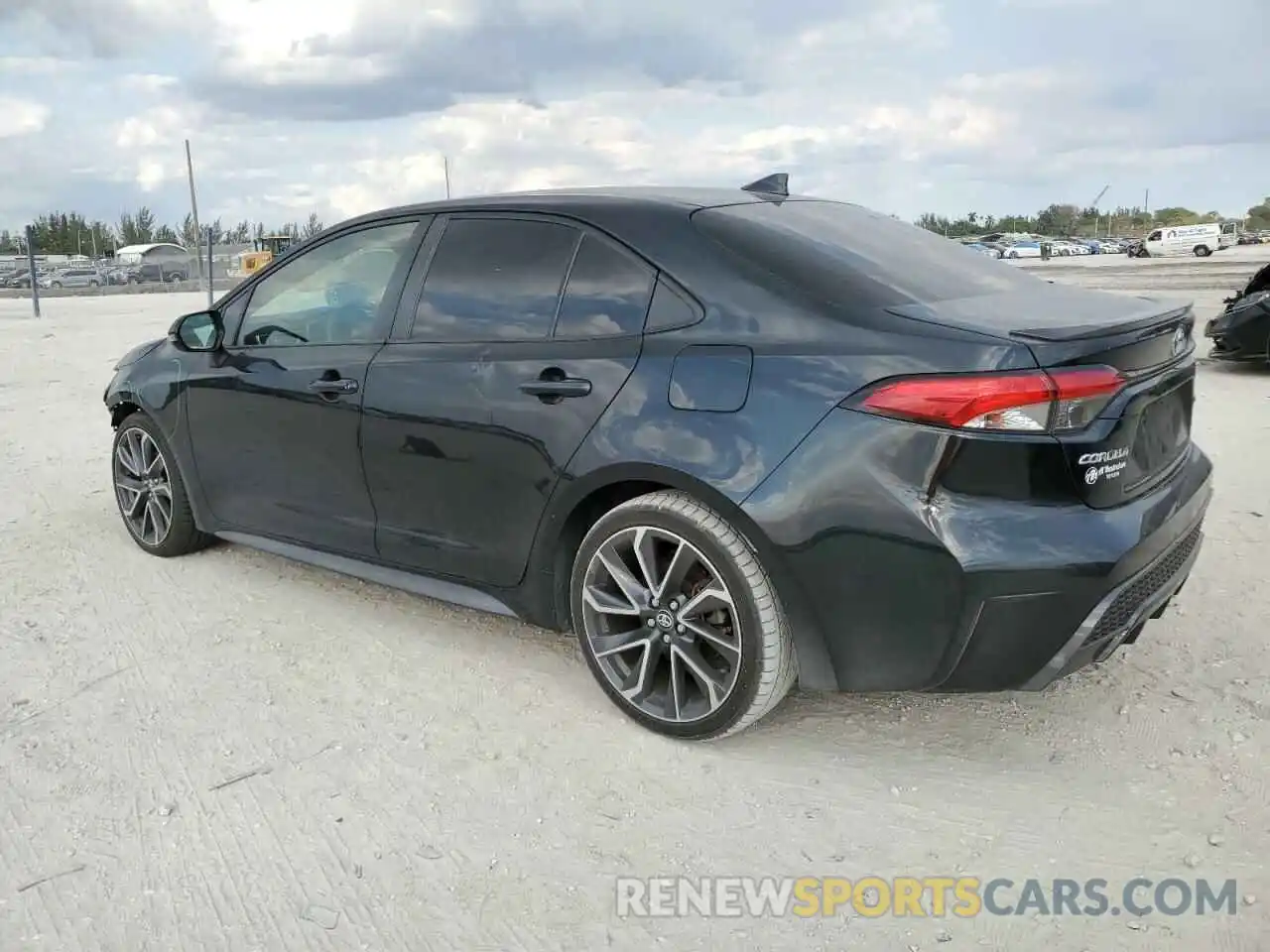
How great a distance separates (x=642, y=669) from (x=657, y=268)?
121 centimetres

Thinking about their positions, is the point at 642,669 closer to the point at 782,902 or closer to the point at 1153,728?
the point at 782,902

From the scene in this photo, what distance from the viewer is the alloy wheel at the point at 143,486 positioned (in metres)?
4.84

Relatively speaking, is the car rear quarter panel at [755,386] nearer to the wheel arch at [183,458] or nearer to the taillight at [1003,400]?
the taillight at [1003,400]

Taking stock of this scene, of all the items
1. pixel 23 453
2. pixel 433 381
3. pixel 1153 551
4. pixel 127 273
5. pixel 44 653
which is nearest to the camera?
pixel 1153 551

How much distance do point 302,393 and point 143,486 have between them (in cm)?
144

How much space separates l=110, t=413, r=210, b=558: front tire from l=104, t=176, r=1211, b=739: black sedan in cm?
87

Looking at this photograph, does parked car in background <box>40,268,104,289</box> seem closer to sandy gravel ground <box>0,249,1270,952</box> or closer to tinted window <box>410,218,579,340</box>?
sandy gravel ground <box>0,249,1270,952</box>

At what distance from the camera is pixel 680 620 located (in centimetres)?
309

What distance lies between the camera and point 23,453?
286 inches

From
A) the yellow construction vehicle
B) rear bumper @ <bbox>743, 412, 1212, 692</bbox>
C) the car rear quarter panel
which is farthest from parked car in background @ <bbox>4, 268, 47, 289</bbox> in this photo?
rear bumper @ <bbox>743, 412, 1212, 692</bbox>

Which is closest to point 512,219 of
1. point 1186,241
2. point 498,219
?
point 498,219

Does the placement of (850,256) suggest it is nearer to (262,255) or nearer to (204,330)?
(204,330)

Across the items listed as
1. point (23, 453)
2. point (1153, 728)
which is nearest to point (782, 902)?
point (1153, 728)

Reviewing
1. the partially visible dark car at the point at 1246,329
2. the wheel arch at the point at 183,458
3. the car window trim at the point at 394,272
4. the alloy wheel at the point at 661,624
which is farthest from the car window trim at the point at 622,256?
the partially visible dark car at the point at 1246,329
